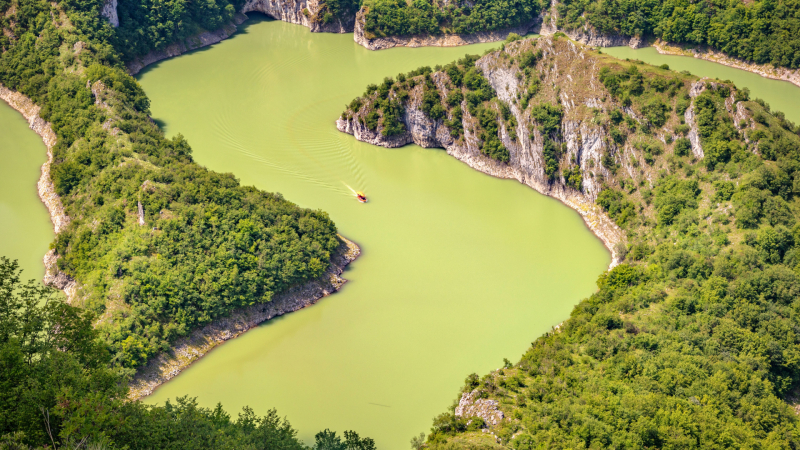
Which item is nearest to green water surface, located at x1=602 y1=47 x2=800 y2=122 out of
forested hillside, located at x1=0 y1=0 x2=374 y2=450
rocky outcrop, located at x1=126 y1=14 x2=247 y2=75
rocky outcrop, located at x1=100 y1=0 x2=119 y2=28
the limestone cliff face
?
the limestone cliff face

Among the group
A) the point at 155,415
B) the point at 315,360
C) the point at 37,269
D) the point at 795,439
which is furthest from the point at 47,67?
the point at 795,439

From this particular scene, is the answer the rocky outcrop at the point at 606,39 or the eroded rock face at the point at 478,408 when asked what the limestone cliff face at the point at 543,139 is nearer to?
the eroded rock face at the point at 478,408

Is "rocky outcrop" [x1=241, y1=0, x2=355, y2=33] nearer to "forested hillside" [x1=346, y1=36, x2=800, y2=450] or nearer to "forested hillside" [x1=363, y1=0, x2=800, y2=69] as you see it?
"forested hillside" [x1=363, y1=0, x2=800, y2=69]

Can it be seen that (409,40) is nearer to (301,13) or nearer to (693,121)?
(301,13)

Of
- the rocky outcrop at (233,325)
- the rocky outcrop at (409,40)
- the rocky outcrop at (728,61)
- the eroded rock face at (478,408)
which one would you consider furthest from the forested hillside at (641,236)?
the rocky outcrop at (728,61)

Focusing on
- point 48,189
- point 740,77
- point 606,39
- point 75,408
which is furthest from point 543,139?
point 75,408
